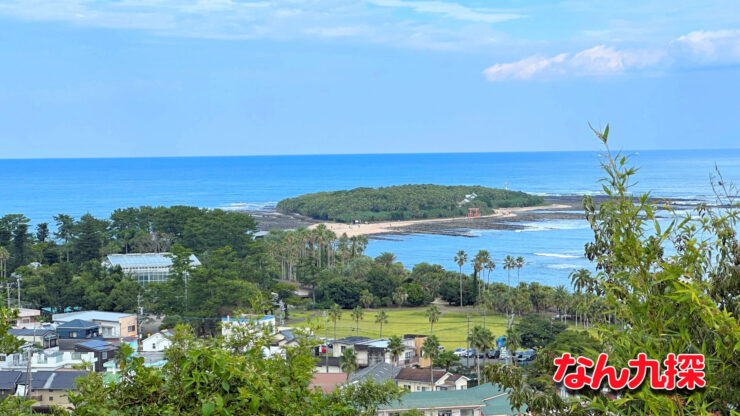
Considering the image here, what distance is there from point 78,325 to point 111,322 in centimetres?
132

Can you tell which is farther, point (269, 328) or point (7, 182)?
point (7, 182)

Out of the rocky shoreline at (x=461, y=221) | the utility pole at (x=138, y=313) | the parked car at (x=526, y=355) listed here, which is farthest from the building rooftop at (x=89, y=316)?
the rocky shoreline at (x=461, y=221)

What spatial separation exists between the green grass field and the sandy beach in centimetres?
2660

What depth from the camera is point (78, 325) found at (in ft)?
83.3

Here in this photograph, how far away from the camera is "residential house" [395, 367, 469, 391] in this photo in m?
19.6

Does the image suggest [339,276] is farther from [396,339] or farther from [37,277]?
[396,339]

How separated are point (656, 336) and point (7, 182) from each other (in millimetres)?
154322

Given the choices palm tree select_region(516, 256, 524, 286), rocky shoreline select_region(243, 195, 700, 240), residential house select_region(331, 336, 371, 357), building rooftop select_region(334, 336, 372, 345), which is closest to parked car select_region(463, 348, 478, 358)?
building rooftop select_region(334, 336, 372, 345)

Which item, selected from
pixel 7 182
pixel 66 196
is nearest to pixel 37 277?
pixel 66 196

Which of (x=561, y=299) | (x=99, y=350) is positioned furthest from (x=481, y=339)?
(x=99, y=350)

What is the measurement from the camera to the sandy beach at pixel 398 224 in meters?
64.2

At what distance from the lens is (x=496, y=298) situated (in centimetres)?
3306

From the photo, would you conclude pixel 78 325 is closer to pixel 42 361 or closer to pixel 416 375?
pixel 42 361

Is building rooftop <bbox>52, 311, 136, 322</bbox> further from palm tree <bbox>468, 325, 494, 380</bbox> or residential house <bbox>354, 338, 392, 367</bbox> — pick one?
palm tree <bbox>468, 325, 494, 380</bbox>
